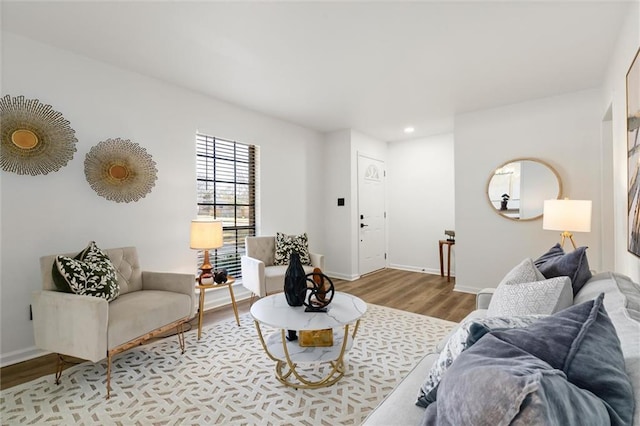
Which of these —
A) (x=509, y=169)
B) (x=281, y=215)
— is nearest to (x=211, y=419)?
(x=281, y=215)

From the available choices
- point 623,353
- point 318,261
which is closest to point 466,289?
point 318,261

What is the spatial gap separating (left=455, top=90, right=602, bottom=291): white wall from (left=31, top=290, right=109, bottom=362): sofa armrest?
4.14 meters

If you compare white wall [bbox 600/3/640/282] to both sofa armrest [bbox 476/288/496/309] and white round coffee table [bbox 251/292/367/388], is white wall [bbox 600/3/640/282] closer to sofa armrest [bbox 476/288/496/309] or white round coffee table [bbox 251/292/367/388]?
sofa armrest [bbox 476/288/496/309]

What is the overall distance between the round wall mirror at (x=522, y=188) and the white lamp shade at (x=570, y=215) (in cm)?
80

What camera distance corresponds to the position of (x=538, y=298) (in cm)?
134

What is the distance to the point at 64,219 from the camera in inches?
101

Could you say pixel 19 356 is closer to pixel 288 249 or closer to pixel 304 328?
pixel 304 328

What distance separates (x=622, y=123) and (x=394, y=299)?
2.77 meters

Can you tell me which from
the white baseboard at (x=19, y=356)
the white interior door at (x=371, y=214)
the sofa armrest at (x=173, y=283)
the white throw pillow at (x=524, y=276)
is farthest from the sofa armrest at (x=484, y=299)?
the white baseboard at (x=19, y=356)

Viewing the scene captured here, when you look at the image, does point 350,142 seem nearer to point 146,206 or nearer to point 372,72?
point 372,72

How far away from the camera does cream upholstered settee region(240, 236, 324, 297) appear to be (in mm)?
3211

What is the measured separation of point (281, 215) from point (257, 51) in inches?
95.3

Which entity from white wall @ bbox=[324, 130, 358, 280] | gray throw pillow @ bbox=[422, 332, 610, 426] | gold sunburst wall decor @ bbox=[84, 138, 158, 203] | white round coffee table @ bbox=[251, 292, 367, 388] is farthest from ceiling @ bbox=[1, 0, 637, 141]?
gray throw pillow @ bbox=[422, 332, 610, 426]

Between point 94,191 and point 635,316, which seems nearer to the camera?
point 635,316
